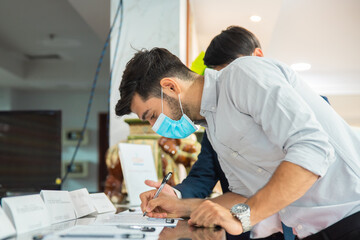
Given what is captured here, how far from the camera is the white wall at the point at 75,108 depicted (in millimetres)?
8023

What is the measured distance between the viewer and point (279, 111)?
2.73ft

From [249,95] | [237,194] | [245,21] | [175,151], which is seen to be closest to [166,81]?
[249,95]

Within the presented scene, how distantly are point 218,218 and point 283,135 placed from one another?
214 mm

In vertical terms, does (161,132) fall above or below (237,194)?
above

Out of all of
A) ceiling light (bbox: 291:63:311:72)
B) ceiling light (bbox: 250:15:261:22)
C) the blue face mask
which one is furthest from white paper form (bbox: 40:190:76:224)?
ceiling light (bbox: 291:63:311:72)

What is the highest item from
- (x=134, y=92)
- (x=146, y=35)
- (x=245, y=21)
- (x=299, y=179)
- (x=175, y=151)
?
(x=245, y=21)

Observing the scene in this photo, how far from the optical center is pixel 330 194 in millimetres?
954

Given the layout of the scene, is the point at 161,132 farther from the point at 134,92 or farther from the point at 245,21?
the point at 245,21

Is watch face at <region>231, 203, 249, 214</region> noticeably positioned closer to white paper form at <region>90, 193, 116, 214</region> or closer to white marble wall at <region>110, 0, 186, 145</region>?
white paper form at <region>90, 193, 116, 214</region>

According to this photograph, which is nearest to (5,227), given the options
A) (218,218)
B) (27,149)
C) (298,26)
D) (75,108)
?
(218,218)

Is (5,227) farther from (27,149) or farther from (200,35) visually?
(27,149)

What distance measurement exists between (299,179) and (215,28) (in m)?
3.86

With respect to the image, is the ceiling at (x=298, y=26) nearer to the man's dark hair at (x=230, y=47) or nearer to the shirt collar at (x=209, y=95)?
the man's dark hair at (x=230, y=47)

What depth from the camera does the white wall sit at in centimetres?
802
